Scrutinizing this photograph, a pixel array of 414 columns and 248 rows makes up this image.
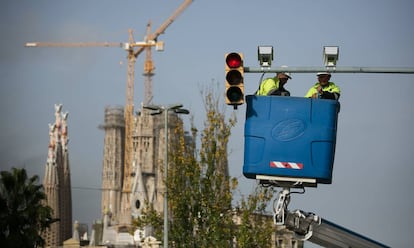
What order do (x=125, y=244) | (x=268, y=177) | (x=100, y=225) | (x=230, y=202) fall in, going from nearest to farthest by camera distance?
(x=268, y=177), (x=230, y=202), (x=125, y=244), (x=100, y=225)

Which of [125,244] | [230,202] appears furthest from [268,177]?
[125,244]

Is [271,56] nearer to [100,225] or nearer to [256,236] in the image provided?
[256,236]

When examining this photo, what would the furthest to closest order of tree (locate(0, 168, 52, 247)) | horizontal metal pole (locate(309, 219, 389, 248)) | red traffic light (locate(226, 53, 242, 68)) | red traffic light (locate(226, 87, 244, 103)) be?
tree (locate(0, 168, 52, 247)), horizontal metal pole (locate(309, 219, 389, 248)), red traffic light (locate(226, 53, 242, 68)), red traffic light (locate(226, 87, 244, 103))

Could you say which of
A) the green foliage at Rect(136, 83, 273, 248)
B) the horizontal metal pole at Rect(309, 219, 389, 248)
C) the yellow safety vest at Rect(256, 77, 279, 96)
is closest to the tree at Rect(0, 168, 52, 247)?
the green foliage at Rect(136, 83, 273, 248)

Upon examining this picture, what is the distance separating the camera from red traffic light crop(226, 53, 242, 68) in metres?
21.7

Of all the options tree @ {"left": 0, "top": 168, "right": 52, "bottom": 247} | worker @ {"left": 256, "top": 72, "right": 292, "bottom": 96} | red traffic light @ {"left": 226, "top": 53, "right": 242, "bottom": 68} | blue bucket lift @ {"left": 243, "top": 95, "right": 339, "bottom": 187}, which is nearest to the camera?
red traffic light @ {"left": 226, "top": 53, "right": 242, "bottom": 68}

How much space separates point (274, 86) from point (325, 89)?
3.04 ft

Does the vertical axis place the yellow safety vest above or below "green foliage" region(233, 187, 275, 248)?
above

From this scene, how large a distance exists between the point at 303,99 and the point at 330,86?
2.44 feet

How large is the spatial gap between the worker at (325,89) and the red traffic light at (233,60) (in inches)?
67.3

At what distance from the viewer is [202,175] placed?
4784 cm

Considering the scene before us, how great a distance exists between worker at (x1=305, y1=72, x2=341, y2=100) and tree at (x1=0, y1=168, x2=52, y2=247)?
34.3 m

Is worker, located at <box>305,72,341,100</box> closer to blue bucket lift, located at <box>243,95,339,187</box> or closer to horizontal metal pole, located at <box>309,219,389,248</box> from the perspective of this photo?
blue bucket lift, located at <box>243,95,339,187</box>

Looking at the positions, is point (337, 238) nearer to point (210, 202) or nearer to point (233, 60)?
point (233, 60)
